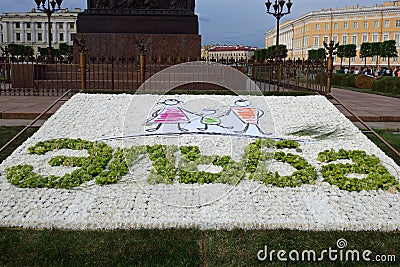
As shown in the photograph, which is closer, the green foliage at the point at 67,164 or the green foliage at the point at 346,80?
the green foliage at the point at 67,164

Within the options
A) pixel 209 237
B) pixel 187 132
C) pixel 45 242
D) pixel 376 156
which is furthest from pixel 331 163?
pixel 45 242

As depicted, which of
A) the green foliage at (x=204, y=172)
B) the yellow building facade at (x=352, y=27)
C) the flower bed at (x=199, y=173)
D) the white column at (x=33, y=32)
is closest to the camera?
the flower bed at (x=199, y=173)

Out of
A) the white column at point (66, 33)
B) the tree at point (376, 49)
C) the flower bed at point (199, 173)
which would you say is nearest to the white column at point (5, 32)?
the white column at point (66, 33)

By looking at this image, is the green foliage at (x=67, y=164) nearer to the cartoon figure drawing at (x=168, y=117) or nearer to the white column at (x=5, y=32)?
the cartoon figure drawing at (x=168, y=117)

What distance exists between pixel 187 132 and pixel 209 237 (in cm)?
273

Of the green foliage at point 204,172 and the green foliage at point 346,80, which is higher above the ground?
the green foliage at point 346,80

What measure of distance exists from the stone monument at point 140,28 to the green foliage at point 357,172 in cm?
1004

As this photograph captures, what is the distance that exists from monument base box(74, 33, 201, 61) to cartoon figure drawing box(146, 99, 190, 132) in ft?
27.1

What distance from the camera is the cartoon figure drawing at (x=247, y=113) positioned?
682 centimetres

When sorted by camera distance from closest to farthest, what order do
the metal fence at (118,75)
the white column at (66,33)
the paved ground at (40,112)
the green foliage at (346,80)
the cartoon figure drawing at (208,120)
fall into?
the cartoon figure drawing at (208,120), the paved ground at (40,112), the metal fence at (118,75), the green foliage at (346,80), the white column at (66,33)

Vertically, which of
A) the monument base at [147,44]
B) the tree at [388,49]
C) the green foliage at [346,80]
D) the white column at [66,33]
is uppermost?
the white column at [66,33]

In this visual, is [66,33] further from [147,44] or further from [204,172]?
[204,172]

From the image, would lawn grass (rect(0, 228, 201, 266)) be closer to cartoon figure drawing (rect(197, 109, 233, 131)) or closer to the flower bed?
the flower bed

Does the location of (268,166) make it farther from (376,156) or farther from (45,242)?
(45,242)
